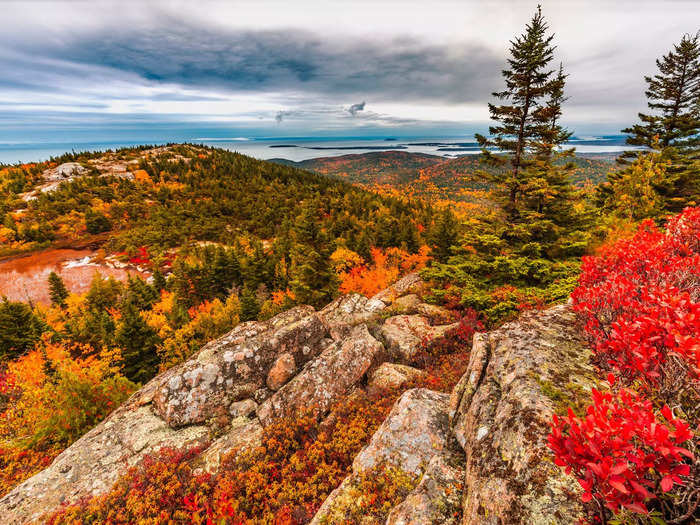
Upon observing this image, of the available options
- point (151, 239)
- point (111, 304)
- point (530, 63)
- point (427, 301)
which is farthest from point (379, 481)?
point (151, 239)

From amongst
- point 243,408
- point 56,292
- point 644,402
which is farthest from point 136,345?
point 644,402

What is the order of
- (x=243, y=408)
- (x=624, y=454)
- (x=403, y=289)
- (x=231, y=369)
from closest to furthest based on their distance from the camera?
(x=624, y=454) → (x=243, y=408) → (x=231, y=369) → (x=403, y=289)

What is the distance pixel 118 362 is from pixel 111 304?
24874 millimetres

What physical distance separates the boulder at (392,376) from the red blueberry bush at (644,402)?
21.6 feet

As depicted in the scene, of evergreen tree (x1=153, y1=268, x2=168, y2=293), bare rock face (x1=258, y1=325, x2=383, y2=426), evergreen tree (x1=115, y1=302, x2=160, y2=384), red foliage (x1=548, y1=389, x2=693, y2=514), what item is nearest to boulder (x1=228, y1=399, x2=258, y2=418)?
bare rock face (x1=258, y1=325, x2=383, y2=426)

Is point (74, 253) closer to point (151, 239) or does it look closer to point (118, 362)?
point (151, 239)

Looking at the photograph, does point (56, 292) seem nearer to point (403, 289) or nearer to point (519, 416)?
point (403, 289)

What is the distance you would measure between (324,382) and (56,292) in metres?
61.0

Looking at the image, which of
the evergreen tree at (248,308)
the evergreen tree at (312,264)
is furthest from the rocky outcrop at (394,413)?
the evergreen tree at (248,308)

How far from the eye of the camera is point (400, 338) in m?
13.7

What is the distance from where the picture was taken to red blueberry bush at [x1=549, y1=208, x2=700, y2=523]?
6.66 ft

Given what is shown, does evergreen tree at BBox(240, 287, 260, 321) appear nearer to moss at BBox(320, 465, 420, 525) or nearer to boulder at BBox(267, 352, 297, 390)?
boulder at BBox(267, 352, 297, 390)

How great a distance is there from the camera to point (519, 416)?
4.42 metres

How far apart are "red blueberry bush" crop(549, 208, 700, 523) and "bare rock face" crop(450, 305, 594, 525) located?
0.44 m
